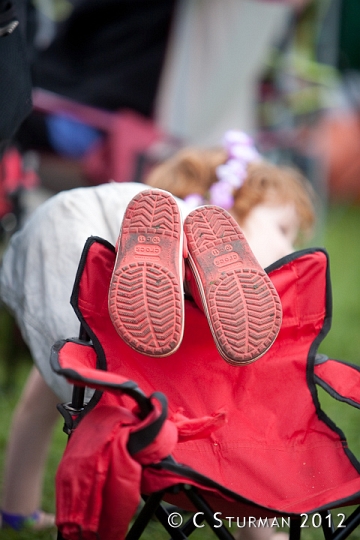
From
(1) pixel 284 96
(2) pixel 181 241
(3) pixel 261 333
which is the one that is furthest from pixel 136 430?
(1) pixel 284 96

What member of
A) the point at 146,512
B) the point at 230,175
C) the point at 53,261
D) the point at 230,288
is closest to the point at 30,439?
the point at 53,261

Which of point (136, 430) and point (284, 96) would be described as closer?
point (136, 430)

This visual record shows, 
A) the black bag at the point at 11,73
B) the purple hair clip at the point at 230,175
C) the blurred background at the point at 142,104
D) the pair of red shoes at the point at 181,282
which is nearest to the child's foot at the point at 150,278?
the pair of red shoes at the point at 181,282

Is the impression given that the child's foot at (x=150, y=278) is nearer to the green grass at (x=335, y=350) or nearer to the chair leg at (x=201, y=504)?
the chair leg at (x=201, y=504)

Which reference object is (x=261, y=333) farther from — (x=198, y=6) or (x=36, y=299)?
(x=198, y=6)

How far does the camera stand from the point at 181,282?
121 centimetres

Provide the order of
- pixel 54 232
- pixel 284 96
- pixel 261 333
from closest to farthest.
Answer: pixel 261 333 → pixel 54 232 → pixel 284 96

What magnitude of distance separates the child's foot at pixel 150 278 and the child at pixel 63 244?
0.70 feet

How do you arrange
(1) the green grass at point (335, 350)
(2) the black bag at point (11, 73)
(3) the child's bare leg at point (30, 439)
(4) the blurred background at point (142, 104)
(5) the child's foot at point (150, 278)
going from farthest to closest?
1. (4) the blurred background at point (142, 104)
2. (1) the green grass at point (335, 350)
3. (3) the child's bare leg at point (30, 439)
4. (2) the black bag at point (11, 73)
5. (5) the child's foot at point (150, 278)

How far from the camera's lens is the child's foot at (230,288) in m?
1.16

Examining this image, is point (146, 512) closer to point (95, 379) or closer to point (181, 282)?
point (95, 379)

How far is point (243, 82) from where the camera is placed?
333 cm

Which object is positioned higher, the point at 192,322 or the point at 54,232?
the point at 54,232

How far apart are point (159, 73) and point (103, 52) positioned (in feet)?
0.92
